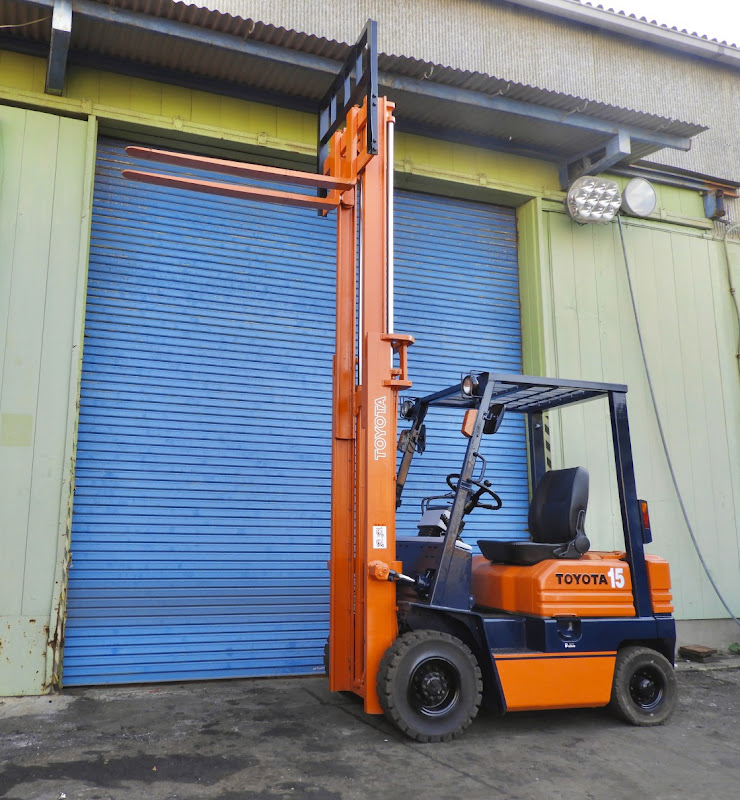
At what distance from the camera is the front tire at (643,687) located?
5.40 metres

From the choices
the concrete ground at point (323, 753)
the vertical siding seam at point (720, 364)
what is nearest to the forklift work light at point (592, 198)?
the vertical siding seam at point (720, 364)

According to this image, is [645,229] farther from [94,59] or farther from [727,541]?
[94,59]

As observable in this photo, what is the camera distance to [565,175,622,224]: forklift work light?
344 inches

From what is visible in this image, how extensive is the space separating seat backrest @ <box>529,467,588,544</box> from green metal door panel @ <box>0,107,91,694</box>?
399 cm

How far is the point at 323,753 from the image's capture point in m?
4.59

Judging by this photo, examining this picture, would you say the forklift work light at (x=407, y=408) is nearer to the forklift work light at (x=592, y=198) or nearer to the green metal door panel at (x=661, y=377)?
the green metal door panel at (x=661, y=377)

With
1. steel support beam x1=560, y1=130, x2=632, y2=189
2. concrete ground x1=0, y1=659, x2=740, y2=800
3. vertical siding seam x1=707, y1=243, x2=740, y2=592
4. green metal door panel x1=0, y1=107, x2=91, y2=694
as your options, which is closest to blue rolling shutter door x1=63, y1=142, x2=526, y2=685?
green metal door panel x1=0, y1=107, x2=91, y2=694

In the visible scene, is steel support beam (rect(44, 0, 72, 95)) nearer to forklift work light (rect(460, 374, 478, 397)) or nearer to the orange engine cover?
forklift work light (rect(460, 374, 478, 397))

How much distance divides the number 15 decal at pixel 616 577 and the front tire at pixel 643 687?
478mm

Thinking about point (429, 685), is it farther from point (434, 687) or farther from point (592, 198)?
point (592, 198)

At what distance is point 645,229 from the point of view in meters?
9.38

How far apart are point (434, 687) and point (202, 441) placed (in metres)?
3.49

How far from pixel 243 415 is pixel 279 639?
219cm

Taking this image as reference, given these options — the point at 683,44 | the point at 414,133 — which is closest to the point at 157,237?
the point at 414,133
